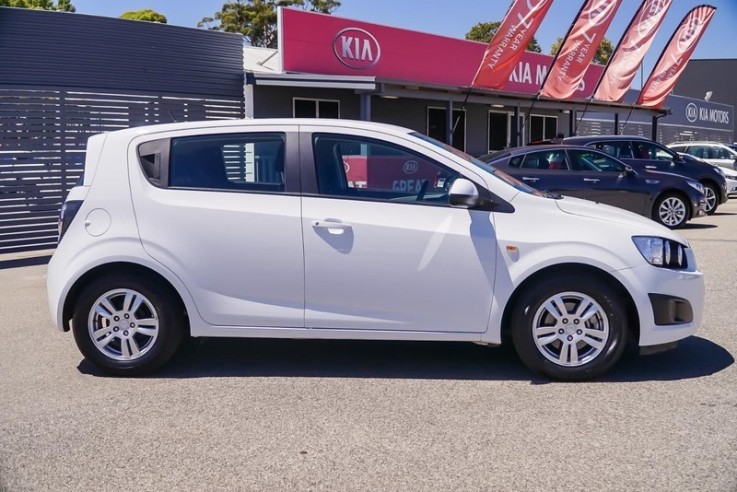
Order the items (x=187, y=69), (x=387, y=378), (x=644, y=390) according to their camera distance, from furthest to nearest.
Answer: (x=187, y=69), (x=387, y=378), (x=644, y=390)

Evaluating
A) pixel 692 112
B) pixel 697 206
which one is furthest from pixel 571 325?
pixel 692 112

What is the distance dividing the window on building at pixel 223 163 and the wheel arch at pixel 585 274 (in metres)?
1.76

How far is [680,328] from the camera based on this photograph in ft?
16.8

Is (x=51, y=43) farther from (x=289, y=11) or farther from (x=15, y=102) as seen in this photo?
(x=289, y=11)

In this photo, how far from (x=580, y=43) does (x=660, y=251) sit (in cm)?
1736

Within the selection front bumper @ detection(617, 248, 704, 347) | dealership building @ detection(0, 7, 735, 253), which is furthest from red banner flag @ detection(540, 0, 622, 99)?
front bumper @ detection(617, 248, 704, 347)

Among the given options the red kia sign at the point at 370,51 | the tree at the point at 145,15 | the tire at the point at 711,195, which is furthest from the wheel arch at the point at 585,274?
the tree at the point at 145,15

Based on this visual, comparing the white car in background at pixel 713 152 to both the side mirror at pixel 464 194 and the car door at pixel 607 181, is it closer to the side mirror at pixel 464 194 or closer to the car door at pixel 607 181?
the car door at pixel 607 181

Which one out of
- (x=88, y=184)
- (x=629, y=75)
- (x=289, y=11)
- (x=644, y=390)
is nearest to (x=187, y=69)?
(x=289, y=11)

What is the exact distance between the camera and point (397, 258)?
5117mm

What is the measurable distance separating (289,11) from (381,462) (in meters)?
13.6

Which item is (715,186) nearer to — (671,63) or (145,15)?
(671,63)

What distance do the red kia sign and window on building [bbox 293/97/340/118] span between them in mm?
1138

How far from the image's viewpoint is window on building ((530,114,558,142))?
998 inches
